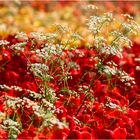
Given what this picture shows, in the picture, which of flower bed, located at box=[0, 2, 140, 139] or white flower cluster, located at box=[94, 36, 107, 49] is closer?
flower bed, located at box=[0, 2, 140, 139]

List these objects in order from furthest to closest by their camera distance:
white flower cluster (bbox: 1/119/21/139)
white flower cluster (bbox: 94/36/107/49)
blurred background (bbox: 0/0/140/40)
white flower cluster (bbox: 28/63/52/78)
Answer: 1. blurred background (bbox: 0/0/140/40)
2. white flower cluster (bbox: 94/36/107/49)
3. white flower cluster (bbox: 28/63/52/78)
4. white flower cluster (bbox: 1/119/21/139)

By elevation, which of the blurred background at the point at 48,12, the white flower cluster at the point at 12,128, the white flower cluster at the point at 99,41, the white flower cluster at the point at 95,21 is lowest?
the white flower cluster at the point at 12,128

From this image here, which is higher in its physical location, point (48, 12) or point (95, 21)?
point (48, 12)

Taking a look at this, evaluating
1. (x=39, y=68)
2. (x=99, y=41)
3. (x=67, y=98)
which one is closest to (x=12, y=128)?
(x=39, y=68)

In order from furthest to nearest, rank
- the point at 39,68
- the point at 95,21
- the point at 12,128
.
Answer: the point at 95,21 < the point at 39,68 < the point at 12,128

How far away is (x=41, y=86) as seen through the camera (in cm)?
331

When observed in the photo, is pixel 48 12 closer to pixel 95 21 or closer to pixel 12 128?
pixel 95 21

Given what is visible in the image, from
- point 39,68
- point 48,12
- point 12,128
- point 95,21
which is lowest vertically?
point 12,128

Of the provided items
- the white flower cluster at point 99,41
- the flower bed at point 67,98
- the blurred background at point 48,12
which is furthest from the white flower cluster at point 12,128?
the blurred background at point 48,12

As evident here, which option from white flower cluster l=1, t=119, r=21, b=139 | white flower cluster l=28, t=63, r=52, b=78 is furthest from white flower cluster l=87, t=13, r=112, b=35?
white flower cluster l=1, t=119, r=21, b=139

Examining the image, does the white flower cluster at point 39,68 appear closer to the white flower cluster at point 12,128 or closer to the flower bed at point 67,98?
→ the flower bed at point 67,98

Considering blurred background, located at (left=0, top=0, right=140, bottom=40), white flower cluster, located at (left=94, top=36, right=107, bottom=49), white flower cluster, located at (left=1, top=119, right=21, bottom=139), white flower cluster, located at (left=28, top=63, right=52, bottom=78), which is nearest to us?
white flower cluster, located at (left=1, top=119, right=21, bottom=139)

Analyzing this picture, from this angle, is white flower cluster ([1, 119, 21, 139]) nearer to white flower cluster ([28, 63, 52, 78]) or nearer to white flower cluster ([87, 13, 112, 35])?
white flower cluster ([28, 63, 52, 78])

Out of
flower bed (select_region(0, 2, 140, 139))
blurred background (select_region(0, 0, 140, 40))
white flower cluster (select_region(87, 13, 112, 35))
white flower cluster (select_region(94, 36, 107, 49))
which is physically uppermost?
blurred background (select_region(0, 0, 140, 40))
